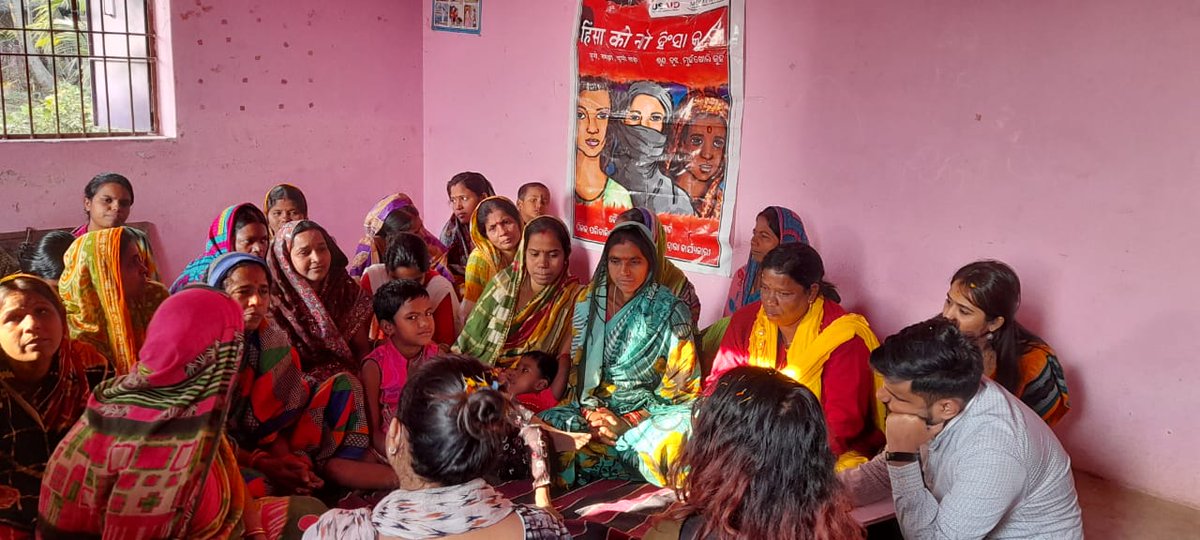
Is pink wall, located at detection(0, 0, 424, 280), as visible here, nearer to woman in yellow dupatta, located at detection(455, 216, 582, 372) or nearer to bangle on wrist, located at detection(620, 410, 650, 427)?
woman in yellow dupatta, located at detection(455, 216, 582, 372)

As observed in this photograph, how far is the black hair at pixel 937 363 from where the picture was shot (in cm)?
242

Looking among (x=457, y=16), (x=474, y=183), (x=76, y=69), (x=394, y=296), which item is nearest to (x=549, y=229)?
(x=394, y=296)

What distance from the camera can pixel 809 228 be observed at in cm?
491

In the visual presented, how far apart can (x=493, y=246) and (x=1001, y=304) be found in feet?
8.59

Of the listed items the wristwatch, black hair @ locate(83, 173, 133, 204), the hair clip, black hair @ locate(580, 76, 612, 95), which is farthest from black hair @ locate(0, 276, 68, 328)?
black hair @ locate(580, 76, 612, 95)

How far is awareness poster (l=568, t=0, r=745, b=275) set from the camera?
204 inches

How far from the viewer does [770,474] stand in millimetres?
1896

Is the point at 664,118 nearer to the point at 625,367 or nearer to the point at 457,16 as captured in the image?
the point at 625,367

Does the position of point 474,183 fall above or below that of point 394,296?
above

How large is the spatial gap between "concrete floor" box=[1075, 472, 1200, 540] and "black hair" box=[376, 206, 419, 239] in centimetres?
365

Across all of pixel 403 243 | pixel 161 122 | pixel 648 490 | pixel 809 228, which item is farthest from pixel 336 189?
pixel 648 490

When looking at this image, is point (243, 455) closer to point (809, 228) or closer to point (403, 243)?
point (403, 243)

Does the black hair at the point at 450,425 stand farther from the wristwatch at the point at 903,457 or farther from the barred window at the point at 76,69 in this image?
the barred window at the point at 76,69

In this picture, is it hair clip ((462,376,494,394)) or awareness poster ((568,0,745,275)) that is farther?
awareness poster ((568,0,745,275))
